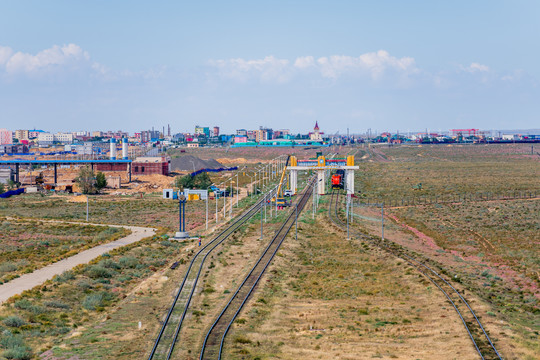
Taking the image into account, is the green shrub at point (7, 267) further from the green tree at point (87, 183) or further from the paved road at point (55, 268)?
the green tree at point (87, 183)

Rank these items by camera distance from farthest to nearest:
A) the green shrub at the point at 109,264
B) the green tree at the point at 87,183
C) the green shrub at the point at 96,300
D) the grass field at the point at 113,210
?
the green tree at the point at 87,183, the grass field at the point at 113,210, the green shrub at the point at 109,264, the green shrub at the point at 96,300

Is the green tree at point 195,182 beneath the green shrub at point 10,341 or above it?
above

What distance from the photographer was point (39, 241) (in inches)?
2459

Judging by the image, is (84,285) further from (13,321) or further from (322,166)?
(322,166)

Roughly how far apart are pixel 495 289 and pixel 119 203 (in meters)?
72.9

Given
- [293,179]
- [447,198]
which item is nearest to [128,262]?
[293,179]

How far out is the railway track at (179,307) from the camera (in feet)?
92.6

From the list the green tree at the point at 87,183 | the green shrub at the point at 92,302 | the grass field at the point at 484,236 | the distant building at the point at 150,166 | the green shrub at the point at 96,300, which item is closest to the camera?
the green shrub at the point at 92,302

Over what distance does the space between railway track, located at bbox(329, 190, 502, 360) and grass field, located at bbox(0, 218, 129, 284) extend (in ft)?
94.2

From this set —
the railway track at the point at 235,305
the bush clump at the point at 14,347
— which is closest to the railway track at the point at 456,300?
the railway track at the point at 235,305

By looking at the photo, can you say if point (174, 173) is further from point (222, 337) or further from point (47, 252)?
point (222, 337)

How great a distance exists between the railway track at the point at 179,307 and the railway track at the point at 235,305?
1751 millimetres

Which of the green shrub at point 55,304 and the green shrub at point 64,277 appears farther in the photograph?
the green shrub at point 64,277

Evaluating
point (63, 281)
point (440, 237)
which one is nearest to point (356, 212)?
point (440, 237)
